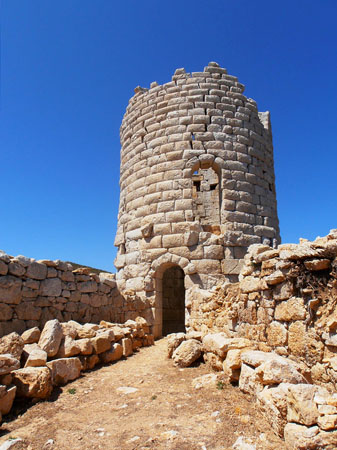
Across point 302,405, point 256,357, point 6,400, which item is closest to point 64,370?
→ point 6,400

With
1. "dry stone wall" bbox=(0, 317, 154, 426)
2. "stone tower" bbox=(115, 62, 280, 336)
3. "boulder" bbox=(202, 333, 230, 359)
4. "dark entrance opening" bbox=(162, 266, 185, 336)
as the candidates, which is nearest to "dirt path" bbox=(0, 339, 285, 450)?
"dry stone wall" bbox=(0, 317, 154, 426)

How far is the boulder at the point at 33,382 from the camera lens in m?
3.99

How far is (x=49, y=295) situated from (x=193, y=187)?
5121 millimetres

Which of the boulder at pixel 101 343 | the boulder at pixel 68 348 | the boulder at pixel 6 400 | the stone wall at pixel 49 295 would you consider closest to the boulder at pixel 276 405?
the boulder at pixel 6 400

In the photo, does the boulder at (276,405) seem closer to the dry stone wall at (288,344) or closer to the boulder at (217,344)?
the dry stone wall at (288,344)

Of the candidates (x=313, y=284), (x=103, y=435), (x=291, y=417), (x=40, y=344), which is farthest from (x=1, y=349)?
(x=313, y=284)

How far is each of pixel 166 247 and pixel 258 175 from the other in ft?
12.5

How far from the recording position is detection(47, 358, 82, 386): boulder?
4.67 metres

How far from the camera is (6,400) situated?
12.0 feet

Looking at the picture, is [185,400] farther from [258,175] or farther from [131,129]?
[131,129]

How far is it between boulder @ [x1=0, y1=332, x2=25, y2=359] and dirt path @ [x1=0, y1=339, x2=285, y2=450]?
807 mm

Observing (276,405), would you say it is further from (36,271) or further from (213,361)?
(36,271)

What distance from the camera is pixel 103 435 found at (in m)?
3.19

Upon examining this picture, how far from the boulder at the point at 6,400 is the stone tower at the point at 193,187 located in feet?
17.0
